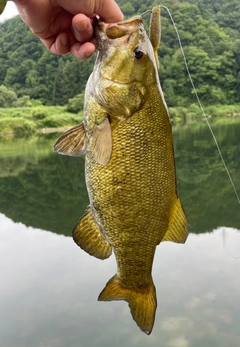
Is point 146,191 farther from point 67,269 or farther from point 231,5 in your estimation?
point 231,5

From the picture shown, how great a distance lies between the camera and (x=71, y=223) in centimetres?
1382

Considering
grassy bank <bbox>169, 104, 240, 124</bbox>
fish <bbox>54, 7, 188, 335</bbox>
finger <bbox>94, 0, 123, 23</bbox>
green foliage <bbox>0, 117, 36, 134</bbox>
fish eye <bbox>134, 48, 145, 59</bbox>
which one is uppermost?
finger <bbox>94, 0, 123, 23</bbox>

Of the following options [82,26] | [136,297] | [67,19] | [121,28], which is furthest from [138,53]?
[136,297]

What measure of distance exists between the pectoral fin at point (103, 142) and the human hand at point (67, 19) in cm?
45

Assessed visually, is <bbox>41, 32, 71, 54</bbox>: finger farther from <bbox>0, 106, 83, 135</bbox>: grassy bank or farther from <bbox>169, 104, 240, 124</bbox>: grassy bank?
<bbox>169, 104, 240, 124</bbox>: grassy bank

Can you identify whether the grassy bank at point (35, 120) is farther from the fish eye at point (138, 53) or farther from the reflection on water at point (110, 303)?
the fish eye at point (138, 53)

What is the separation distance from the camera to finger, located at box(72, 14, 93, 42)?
190cm

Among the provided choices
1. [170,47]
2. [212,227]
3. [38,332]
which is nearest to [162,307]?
[38,332]

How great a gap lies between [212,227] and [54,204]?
6879mm

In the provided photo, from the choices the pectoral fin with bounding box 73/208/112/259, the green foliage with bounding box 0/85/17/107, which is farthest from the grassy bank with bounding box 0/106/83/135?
the pectoral fin with bounding box 73/208/112/259

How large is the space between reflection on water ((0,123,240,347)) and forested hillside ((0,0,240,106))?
3901cm

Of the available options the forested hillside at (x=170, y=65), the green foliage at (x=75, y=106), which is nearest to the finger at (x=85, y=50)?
the green foliage at (x=75, y=106)

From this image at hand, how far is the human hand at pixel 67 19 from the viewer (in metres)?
1.98

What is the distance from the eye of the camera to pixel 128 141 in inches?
70.2
